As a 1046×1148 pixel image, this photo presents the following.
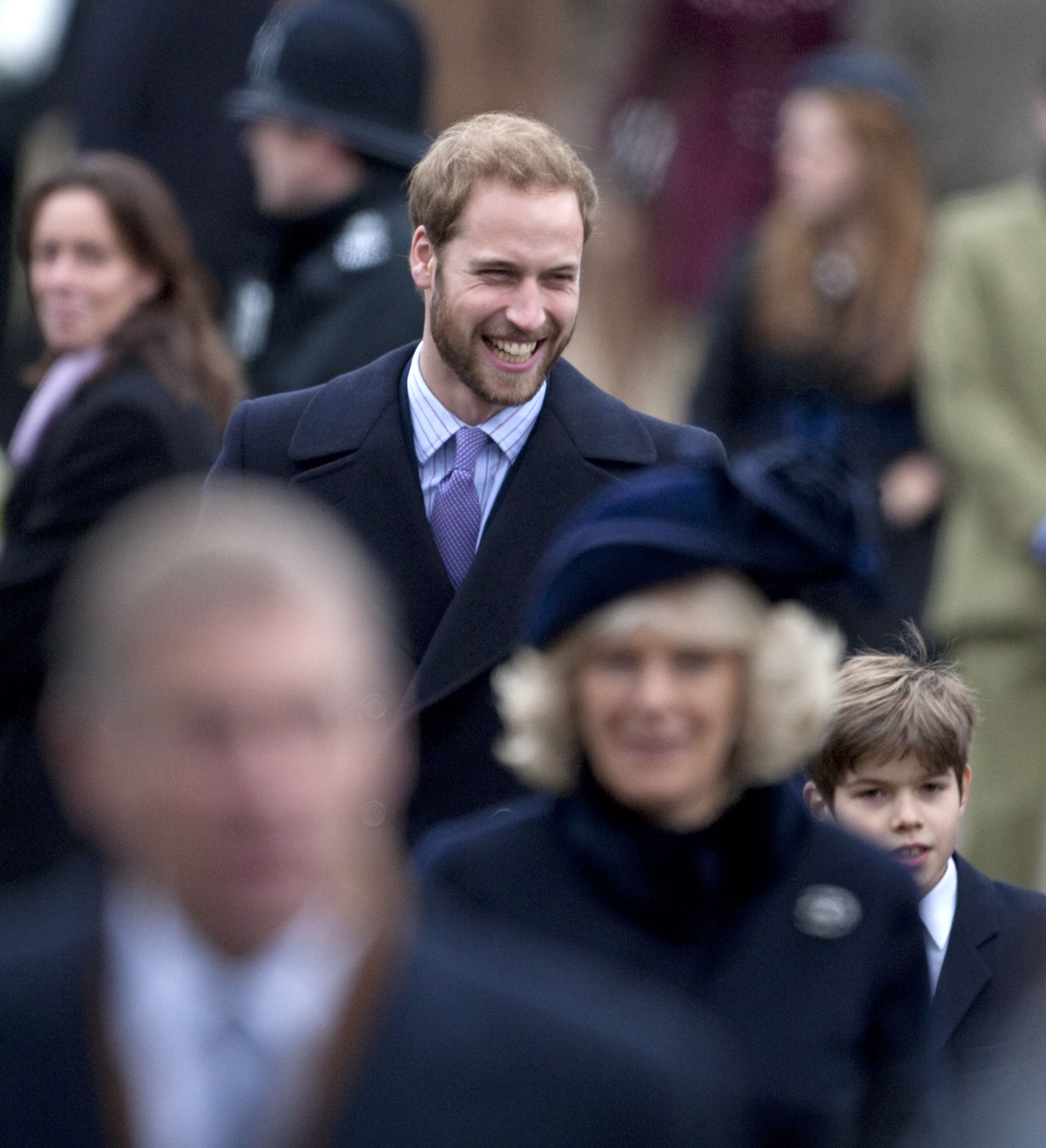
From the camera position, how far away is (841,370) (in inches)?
273

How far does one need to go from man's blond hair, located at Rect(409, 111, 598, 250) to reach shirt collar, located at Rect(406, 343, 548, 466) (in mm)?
251

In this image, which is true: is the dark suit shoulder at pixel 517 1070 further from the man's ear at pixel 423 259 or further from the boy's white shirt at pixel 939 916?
the man's ear at pixel 423 259

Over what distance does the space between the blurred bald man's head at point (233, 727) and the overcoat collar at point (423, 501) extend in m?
1.94

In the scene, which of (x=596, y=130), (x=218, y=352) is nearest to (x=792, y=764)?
(x=218, y=352)

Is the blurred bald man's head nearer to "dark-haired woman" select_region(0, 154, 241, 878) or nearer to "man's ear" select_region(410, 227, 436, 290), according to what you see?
"man's ear" select_region(410, 227, 436, 290)

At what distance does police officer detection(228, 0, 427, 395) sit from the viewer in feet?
19.6

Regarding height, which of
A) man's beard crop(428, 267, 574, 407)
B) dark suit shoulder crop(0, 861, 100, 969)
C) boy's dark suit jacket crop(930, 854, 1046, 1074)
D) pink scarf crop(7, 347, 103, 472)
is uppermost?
dark suit shoulder crop(0, 861, 100, 969)

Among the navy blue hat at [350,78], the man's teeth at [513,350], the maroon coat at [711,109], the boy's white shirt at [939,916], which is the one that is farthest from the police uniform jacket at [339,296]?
the maroon coat at [711,109]

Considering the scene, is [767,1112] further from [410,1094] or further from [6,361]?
[6,361]

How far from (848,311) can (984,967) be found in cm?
333

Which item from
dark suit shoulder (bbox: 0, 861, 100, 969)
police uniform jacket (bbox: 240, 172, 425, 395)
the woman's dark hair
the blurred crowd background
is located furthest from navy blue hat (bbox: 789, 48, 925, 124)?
dark suit shoulder (bbox: 0, 861, 100, 969)

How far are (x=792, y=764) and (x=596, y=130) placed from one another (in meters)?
6.98

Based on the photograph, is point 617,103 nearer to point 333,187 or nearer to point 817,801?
point 333,187

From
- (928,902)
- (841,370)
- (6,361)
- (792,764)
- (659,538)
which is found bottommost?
(6,361)
